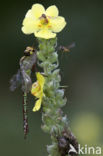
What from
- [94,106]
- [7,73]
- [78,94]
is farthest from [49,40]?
[7,73]

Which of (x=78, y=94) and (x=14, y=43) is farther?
(x=14, y=43)

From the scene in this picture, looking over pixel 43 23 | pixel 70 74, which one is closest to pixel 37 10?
pixel 43 23

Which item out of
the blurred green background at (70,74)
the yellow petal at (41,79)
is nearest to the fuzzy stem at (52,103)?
the yellow petal at (41,79)

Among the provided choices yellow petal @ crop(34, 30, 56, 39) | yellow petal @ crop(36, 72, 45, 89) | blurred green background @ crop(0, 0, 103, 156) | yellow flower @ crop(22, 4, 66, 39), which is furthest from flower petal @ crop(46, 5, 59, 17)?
blurred green background @ crop(0, 0, 103, 156)

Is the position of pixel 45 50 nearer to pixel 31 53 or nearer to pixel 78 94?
pixel 31 53

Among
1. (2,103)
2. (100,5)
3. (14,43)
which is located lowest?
(2,103)

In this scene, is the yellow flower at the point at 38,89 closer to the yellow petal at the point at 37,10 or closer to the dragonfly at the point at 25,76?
the dragonfly at the point at 25,76

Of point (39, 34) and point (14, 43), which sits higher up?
point (39, 34)

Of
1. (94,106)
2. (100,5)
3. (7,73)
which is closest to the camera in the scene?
(94,106)
